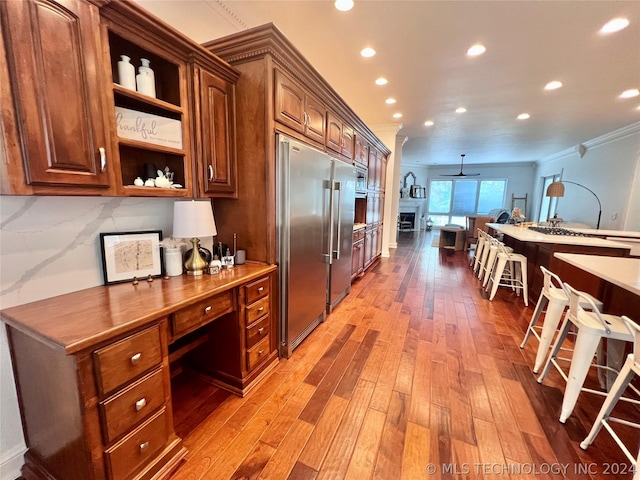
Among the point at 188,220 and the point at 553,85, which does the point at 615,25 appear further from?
the point at 188,220

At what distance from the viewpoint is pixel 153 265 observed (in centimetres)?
169

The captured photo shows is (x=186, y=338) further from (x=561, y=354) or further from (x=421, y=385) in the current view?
(x=561, y=354)

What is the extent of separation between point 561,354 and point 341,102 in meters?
3.31

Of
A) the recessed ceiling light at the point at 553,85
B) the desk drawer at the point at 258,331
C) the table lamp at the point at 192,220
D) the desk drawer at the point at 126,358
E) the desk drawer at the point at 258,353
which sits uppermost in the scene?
the recessed ceiling light at the point at 553,85

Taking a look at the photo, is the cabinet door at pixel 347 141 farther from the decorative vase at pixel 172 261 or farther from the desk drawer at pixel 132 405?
the desk drawer at pixel 132 405

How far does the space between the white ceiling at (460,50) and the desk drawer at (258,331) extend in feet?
7.20

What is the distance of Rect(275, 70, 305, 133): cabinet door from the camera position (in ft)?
6.24

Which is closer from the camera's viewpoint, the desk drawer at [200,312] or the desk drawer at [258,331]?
the desk drawer at [200,312]

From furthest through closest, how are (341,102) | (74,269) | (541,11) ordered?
(341,102)
(541,11)
(74,269)

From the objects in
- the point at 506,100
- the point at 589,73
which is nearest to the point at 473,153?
the point at 506,100

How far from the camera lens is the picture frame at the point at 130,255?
4.95 feet

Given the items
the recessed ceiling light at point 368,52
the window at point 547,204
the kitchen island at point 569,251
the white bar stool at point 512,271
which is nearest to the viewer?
the recessed ceiling light at point 368,52

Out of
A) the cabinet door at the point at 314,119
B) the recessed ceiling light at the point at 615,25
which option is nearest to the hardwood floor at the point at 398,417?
the cabinet door at the point at 314,119

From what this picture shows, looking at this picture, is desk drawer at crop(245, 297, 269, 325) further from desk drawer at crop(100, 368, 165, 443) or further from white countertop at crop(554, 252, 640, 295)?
white countertop at crop(554, 252, 640, 295)
